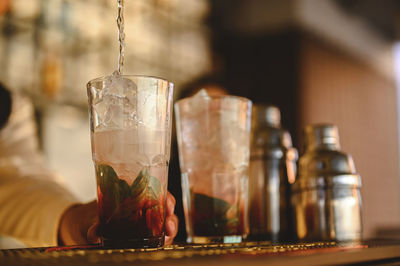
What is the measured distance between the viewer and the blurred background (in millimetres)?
3168

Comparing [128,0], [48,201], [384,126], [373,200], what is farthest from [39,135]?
[384,126]

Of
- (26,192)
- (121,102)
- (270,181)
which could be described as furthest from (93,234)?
(26,192)

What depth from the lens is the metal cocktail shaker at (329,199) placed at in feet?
2.93

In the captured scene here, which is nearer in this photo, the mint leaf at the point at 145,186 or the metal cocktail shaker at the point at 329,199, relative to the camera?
the mint leaf at the point at 145,186

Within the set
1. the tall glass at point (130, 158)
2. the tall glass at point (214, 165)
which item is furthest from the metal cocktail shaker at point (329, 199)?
the tall glass at point (130, 158)

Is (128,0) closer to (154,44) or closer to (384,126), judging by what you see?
(154,44)

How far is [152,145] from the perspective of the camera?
0.70 meters

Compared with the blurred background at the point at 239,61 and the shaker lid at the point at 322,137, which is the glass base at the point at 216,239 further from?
the blurred background at the point at 239,61

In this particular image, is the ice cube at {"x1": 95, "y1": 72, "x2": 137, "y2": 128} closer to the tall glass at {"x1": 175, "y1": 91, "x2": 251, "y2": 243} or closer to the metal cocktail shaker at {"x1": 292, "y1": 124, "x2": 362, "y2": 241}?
the tall glass at {"x1": 175, "y1": 91, "x2": 251, "y2": 243}

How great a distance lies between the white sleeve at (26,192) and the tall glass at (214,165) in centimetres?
32

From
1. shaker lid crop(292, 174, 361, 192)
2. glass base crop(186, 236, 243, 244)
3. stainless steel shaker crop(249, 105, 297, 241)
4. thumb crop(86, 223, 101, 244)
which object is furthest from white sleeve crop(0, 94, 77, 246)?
shaker lid crop(292, 174, 361, 192)

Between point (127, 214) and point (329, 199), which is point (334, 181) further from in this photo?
point (127, 214)

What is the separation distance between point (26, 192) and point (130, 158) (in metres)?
0.82

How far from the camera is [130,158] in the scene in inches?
26.9
